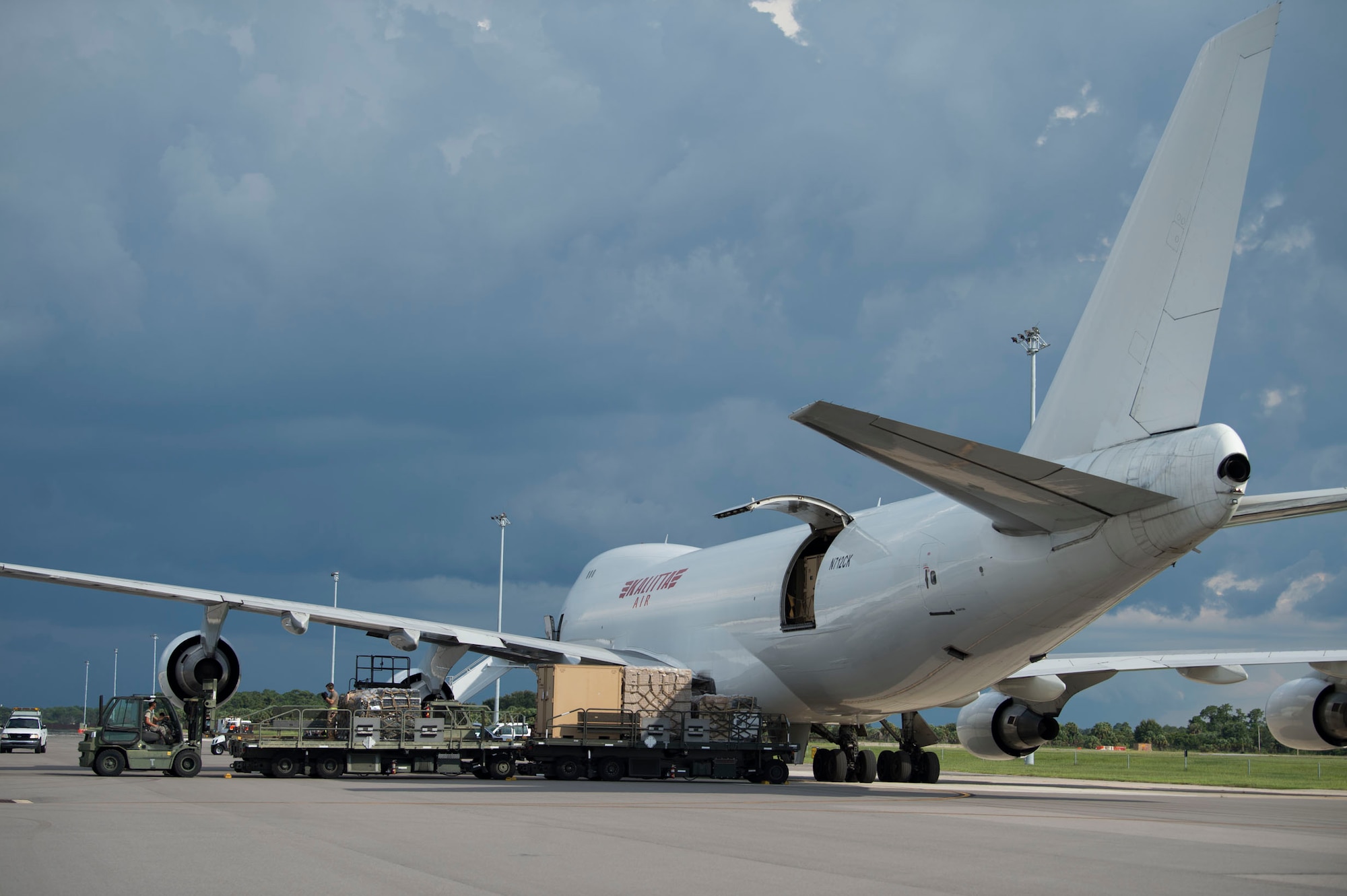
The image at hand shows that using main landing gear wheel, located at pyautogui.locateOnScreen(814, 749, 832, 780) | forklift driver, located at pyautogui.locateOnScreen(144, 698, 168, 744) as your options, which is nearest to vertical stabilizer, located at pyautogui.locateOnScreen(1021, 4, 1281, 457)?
main landing gear wheel, located at pyautogui.locateOnScreen(814, 749, 832, 780)

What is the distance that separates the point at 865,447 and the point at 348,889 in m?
6.88

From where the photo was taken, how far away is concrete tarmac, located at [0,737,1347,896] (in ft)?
24.6

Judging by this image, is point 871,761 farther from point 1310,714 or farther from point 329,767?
point 329,767

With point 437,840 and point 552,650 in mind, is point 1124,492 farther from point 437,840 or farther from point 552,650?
point 552,650

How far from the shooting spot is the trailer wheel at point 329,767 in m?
21.2

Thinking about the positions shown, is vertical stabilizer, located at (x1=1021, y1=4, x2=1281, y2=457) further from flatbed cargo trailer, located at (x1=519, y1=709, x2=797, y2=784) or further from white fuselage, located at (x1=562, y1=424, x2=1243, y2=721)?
flatbed cargo trailer, located at (x1=519, y1=709, x2=797, y2=784)

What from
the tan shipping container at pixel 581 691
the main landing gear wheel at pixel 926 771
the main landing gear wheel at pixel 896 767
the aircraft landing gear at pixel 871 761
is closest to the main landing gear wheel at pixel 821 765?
the aircraft landing gear at pixel 871 761

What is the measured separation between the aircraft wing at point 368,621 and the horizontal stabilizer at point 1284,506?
14348 mm

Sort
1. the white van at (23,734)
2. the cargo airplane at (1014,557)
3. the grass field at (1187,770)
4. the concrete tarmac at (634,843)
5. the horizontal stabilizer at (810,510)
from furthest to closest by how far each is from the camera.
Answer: the white van at (23,734), the grass field at (1187,770), the horizontal stabilizer at (810,510), the cargo airplane at (1014,557), the concrete tarmac at (634,843)

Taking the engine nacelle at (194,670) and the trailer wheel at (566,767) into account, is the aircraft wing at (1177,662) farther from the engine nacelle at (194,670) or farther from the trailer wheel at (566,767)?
the engine nacelle at (194,670)

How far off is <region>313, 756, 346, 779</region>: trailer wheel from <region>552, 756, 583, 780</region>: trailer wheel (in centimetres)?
383

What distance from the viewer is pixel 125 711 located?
2200 centimetres

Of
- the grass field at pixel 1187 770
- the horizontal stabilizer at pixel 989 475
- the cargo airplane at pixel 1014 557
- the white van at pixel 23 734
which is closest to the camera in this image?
the horizontal stabilizer at pixel 989 475

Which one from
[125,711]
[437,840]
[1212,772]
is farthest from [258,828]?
[1212,772]
